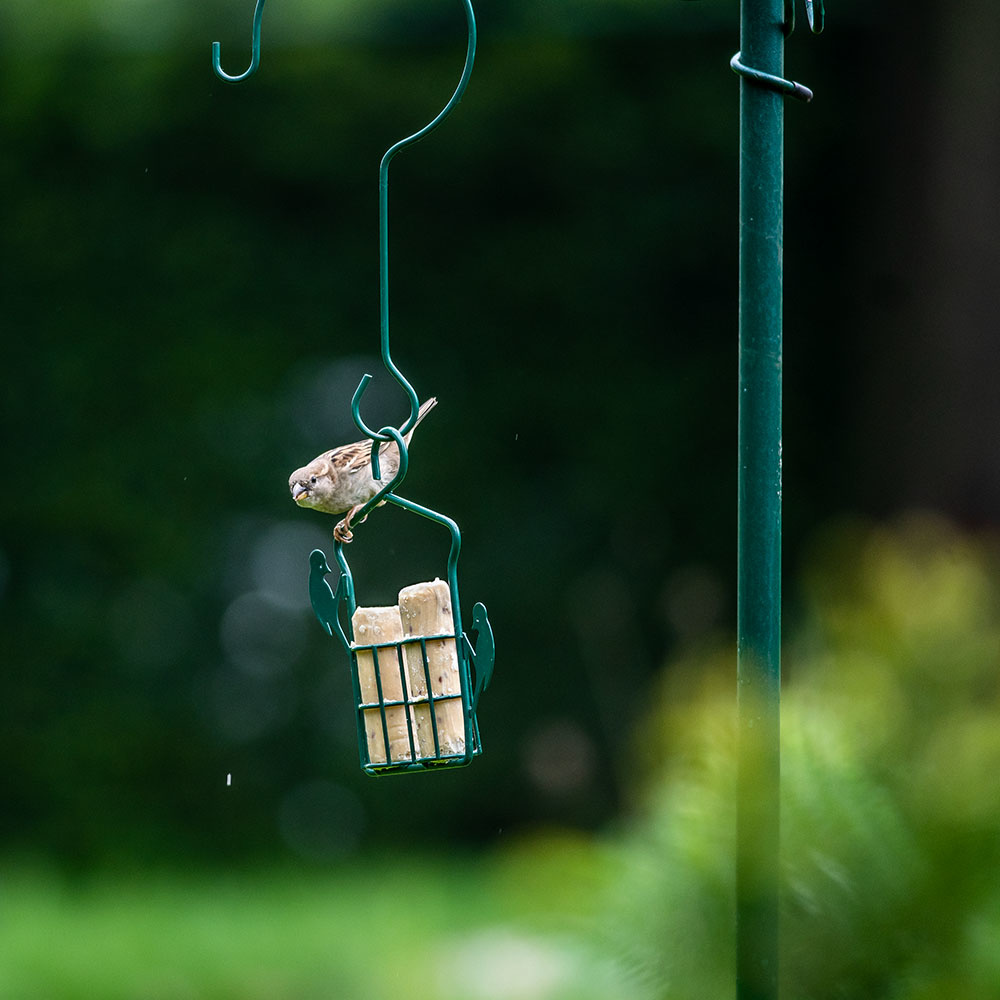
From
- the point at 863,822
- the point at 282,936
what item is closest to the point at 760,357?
the point at 863,822

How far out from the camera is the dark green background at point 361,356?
5.11m

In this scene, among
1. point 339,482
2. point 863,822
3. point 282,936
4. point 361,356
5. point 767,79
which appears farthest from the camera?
point 361,356

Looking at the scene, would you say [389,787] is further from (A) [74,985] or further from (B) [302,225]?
(B) [302,225]

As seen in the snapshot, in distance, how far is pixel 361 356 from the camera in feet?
16.9

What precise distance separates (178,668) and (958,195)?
3177mm

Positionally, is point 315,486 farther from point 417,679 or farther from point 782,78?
point 782,78

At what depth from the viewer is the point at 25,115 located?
16.7 feet

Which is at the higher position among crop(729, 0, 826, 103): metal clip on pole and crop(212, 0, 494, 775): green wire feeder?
crop(729, 0, 826, 103): metal clip on pole

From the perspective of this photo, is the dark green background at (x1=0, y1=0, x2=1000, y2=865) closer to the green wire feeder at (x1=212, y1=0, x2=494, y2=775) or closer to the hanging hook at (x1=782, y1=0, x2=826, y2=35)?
the green wire feeder at (x1=212, y1=0, x2=494, y2=775)

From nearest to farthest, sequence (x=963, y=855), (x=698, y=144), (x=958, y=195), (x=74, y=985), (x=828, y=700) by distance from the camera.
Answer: (x=963, y=855)
(x=828, y=700)
(x=74, y=985)
(x=958, y=195)
(x=698, y=144)

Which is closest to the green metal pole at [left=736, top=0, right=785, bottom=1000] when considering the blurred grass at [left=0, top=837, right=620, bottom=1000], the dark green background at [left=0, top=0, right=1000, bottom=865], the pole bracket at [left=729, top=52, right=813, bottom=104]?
the pole bracket at [left=729, top=52, right=813, bottom=104]

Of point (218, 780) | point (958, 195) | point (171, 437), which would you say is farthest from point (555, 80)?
point (218, 780)

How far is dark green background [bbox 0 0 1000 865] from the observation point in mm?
5113

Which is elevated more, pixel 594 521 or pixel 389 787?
pixel 594 521
